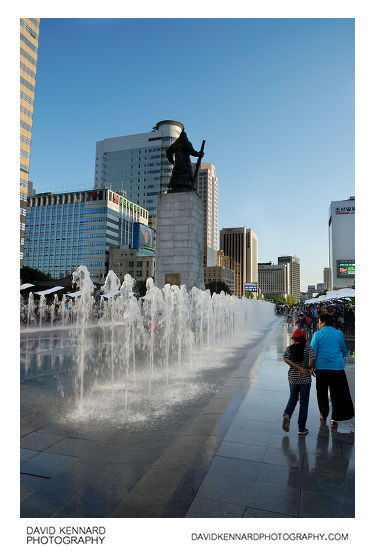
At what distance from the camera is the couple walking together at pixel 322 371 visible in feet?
15.8

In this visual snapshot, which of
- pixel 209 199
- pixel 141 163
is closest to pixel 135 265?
pixel 141 163

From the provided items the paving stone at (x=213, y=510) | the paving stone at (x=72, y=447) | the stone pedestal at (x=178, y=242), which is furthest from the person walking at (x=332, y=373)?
the stone pedestal at (x=178, y=242)

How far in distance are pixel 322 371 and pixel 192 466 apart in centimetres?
246

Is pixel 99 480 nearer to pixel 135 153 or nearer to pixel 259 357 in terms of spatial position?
pixel 259 357

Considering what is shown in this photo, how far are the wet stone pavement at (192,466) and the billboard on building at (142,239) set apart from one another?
4118 inches

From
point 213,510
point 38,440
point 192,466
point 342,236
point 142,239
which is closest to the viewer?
point 213,510

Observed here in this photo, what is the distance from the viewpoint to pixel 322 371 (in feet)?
16.3

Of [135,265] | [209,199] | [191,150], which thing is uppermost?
[209,199]

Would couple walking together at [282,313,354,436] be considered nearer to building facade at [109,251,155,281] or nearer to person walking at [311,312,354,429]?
person walking at [311,312,354,429]

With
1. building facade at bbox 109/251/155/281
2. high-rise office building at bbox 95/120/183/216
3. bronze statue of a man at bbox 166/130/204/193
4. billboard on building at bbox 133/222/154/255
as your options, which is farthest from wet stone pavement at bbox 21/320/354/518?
high-rise office building at bbox 95/120/183/216

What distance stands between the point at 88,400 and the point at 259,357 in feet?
21.8

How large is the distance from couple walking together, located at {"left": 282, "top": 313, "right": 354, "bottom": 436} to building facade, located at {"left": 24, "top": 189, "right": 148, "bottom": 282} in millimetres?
107355

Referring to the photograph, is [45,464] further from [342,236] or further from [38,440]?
[342,236]

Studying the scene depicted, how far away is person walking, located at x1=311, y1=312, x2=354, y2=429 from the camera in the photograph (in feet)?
15.9
